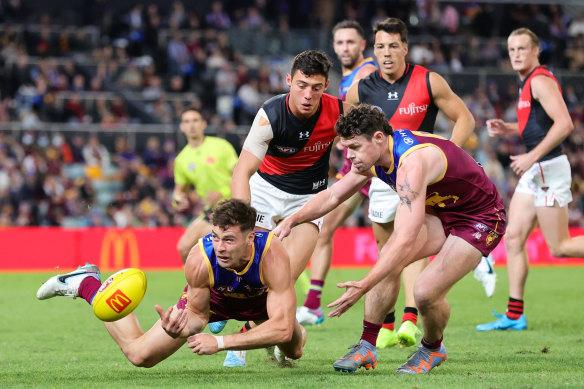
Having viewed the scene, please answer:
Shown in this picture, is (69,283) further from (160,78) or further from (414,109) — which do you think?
(160,78)

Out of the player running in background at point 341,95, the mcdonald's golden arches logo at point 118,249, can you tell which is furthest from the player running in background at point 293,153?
the mcdonald's golden arches logo at point 118,249

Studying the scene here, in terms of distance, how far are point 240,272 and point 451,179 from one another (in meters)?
1.58

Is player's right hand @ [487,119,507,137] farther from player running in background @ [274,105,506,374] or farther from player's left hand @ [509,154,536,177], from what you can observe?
player running in background @ [274,105,506,374]

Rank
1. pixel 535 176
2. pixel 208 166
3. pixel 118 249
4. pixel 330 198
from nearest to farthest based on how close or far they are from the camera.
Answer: pixel 330 198 → pixel 535 176 → pixel 208 166 → pixel 118 249

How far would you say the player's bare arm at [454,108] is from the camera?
773cm

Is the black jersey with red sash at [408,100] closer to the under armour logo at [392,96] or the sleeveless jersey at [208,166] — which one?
the under armour logo at [392,96]

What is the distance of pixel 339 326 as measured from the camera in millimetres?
9336

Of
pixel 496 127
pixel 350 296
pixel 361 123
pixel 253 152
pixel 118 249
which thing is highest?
pixel 361 123

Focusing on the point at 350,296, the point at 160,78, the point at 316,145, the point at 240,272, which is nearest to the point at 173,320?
the point at 240,272

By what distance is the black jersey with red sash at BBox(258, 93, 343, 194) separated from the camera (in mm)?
7176

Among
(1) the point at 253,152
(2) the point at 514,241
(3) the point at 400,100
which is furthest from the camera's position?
(2) the point at 514,241

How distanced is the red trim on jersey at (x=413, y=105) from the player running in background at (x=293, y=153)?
713 millimetres

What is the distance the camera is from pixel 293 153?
7441 mm

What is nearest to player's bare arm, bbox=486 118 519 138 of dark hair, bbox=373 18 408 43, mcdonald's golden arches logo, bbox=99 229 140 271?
dark hair, bbox=373 18 408 43
